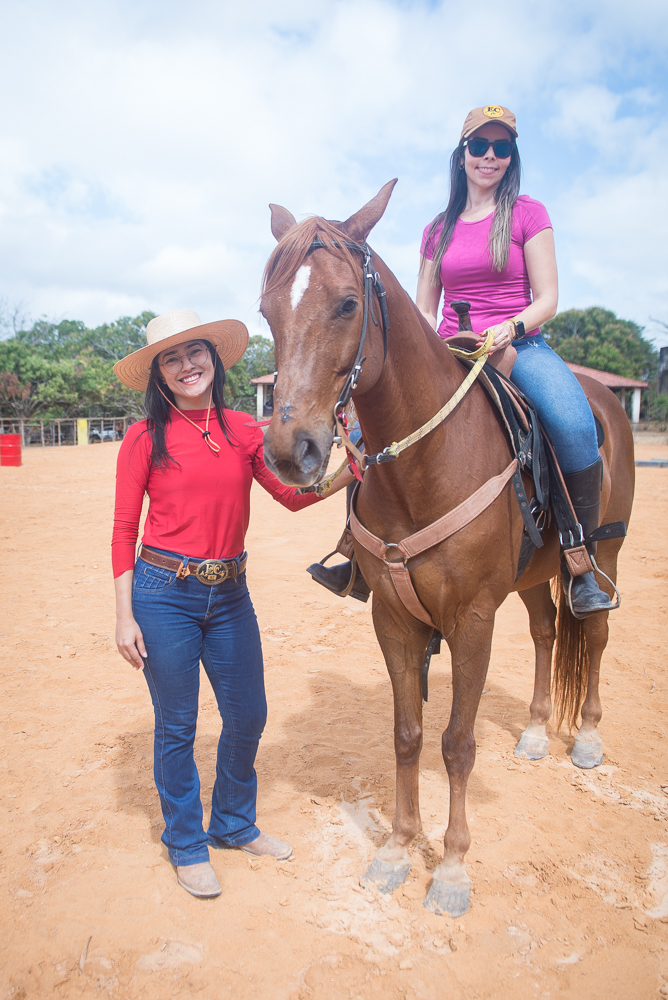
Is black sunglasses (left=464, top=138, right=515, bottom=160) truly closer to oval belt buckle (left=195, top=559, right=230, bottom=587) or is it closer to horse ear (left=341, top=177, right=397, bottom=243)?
horse ear (left=341, top=177, right=397, bottom=243)

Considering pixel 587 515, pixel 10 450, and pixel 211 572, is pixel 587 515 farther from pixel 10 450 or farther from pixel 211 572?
pixel 10 450

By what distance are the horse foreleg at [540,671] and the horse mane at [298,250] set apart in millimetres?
2874

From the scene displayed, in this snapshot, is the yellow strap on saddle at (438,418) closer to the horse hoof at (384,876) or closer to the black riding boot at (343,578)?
the black riding boot at (343,578)

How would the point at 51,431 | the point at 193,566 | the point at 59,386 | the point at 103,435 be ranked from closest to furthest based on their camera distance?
the point at 193,566
the point at 51,431
the point at 59,386
the point at 103,435

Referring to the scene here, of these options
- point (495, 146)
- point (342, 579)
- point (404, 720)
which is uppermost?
point (495, 146)

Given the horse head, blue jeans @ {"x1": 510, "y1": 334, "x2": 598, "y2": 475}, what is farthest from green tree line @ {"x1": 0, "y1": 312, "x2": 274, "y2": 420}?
the horse head

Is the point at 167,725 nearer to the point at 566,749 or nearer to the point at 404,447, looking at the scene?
the point at 404,447

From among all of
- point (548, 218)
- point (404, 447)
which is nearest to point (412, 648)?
point (404, 447)

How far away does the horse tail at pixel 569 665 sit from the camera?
396 centimetres

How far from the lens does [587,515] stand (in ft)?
10.3

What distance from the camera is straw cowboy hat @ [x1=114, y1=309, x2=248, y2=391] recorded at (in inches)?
104

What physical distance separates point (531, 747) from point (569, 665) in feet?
1.91

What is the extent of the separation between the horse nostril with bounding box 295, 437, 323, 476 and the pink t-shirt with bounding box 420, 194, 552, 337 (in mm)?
1852

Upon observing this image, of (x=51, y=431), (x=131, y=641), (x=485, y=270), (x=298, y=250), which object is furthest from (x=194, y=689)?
(x=51, y=431)
